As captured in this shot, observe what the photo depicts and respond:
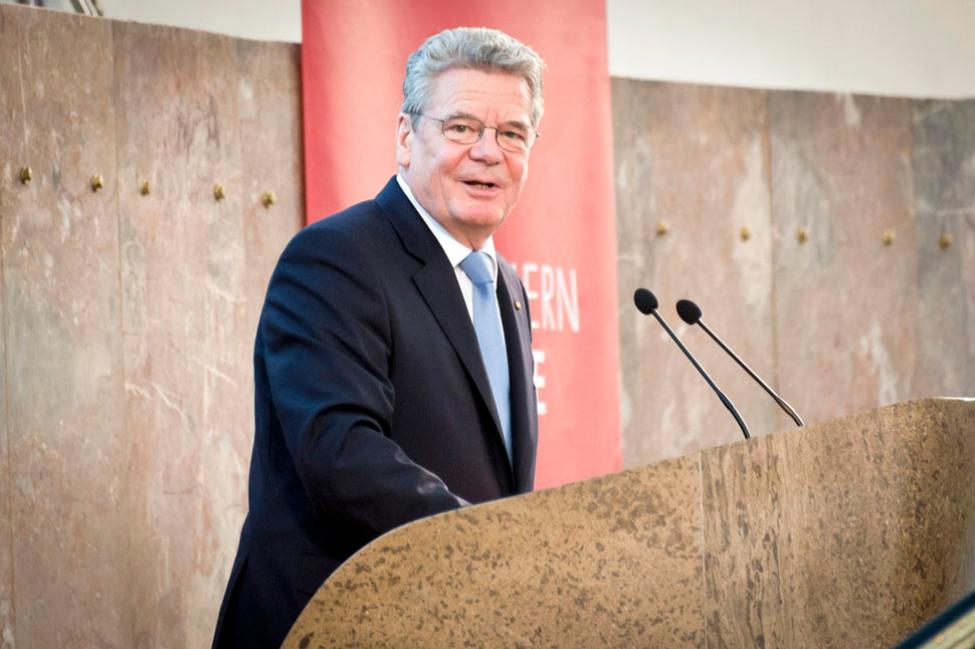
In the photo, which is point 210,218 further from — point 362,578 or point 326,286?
point 362,578

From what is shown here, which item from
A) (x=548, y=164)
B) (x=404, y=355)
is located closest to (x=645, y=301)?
(x=404, y=355)

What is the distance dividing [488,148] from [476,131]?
0.04 m

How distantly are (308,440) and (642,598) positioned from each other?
56 cm

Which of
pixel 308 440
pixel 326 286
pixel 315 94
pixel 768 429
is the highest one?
pixel 315 94

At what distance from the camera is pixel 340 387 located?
2.04 meters

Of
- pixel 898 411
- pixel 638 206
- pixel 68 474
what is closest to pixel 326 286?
pixel 898 411

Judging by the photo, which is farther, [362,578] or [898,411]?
[898,411]

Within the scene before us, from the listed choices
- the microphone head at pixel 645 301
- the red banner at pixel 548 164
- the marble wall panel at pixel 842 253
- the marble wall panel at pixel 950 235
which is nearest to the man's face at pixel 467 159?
the microphone head at pixel 645 301

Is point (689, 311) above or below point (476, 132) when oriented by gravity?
below

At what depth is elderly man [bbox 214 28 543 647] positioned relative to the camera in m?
2.00

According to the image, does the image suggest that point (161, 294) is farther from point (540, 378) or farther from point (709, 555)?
point (709, 555)

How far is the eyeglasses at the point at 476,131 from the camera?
2.43 meters

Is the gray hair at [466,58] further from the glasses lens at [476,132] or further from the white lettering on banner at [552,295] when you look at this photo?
the white lettering on banner at [552,295]

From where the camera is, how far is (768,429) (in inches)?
175
